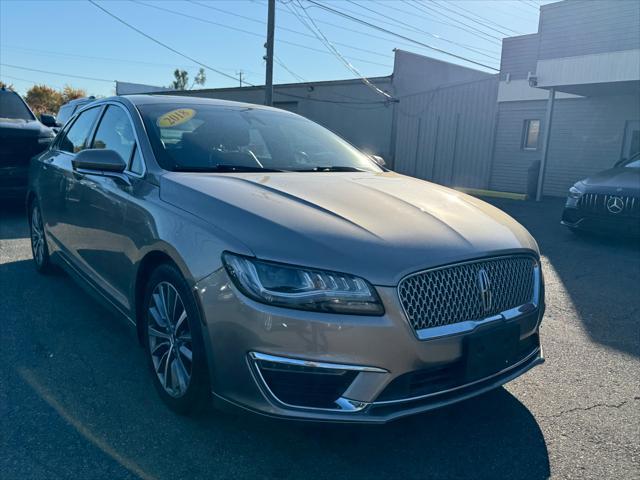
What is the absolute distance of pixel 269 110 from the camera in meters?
4.38

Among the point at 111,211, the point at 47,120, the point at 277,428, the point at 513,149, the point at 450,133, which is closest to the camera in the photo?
the point at 277,428

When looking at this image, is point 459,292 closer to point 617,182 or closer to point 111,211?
point 111,211

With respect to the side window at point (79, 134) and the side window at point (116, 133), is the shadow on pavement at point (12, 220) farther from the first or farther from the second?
the side window at point (116, 133)

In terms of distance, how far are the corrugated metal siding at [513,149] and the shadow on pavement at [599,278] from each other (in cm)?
694

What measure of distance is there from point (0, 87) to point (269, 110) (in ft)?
23.2

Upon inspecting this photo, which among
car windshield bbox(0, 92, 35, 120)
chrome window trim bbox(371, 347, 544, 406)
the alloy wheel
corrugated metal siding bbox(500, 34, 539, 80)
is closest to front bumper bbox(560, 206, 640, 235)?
chrome window trim bbox(371, 347, 544, 406)

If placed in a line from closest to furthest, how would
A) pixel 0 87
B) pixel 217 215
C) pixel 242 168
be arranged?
1. pixel 217 215
2. pixel 242 168
3. pixel 0 87

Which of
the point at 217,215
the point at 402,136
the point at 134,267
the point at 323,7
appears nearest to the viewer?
the point at 217,215

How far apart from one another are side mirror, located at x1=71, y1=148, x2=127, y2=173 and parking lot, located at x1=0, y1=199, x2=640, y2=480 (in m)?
1.00

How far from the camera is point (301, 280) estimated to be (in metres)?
2.18

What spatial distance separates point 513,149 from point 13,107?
13.9m

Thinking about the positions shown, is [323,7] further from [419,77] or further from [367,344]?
[367,344]

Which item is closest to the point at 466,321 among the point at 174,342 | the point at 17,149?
the point at 174,342

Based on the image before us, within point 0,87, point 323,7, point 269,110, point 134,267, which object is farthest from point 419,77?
point 134,267
